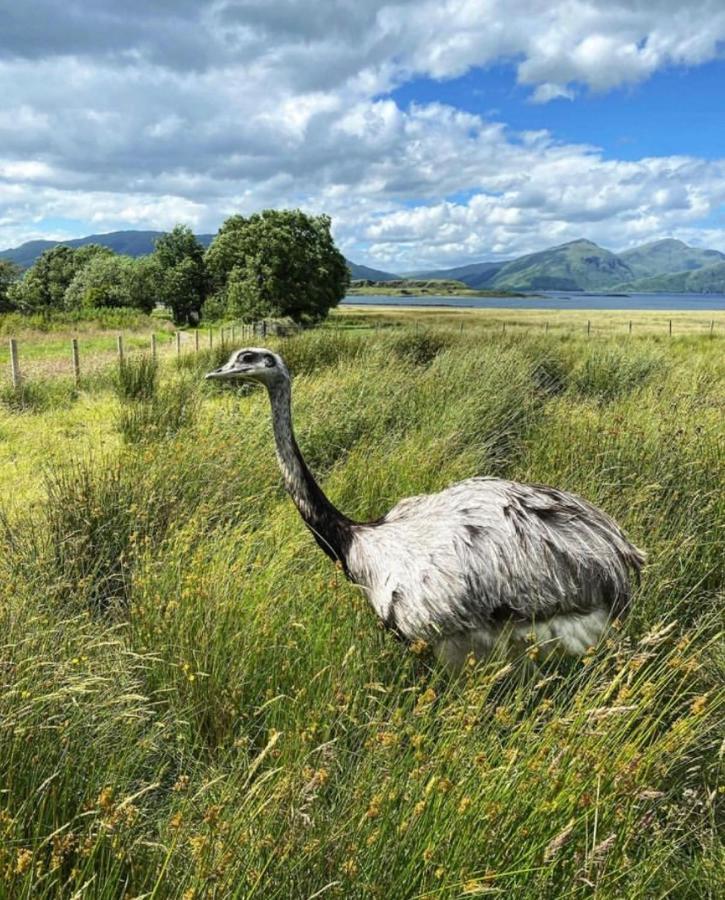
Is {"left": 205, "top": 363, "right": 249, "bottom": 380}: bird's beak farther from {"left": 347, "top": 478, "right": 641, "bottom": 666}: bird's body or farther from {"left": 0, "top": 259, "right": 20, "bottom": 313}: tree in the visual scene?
{"left": 0, "top": 259, "right": 20, "bottom": 313}: tree

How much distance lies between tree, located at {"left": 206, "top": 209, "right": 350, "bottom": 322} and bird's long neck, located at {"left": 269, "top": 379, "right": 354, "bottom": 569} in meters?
39.4

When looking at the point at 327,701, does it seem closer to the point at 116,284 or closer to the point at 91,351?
the point at 91,351

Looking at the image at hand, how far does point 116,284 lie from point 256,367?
6081cm

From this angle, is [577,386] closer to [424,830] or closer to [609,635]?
[609,635]

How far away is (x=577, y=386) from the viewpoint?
10883 millimetres

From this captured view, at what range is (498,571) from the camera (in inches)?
122

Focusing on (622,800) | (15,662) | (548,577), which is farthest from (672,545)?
(15,662)

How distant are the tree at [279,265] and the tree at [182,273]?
4255 mm

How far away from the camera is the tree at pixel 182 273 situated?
172ft

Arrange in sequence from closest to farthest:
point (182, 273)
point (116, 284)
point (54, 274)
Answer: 1. point (182, 273)
2. point (116, 284)
3. point (54, 274)

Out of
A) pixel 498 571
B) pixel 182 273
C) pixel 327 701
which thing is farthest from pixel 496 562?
pixel 182 273

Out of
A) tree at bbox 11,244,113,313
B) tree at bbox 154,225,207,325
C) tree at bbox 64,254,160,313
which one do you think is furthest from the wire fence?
tree at bbox 11,244,113,313

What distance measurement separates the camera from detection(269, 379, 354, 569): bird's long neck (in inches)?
145

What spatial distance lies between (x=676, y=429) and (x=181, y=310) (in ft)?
172
